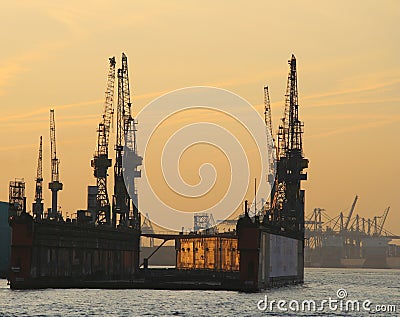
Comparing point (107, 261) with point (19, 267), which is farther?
point (107, 261)

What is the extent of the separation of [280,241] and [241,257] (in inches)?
1224

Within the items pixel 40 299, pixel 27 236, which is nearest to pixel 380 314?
pixel 40 299

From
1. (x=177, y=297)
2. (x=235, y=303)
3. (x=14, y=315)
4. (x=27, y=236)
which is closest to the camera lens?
(x=14, y=315)

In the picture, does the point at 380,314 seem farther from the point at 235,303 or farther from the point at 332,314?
the point at 235,303

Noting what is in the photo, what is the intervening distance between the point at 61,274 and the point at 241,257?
1251 inches

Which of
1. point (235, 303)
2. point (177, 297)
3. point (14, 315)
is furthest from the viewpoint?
point (177, 297)

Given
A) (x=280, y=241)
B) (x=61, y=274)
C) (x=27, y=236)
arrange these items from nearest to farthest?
(x=27, y=236), (x=61, y=274), (x=280, y=241)

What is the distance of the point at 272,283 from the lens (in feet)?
585

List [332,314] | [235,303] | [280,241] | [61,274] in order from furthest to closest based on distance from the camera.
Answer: [280,241] < [61,274] < [235,303] < [332,314]

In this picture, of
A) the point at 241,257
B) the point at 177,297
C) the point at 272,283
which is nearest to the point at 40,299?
the point at 177,297

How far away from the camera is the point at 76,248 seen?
17925 centimetres

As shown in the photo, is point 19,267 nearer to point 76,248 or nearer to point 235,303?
point 76,248

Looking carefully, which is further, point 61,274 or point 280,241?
point 280,241

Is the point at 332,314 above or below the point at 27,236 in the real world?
below
